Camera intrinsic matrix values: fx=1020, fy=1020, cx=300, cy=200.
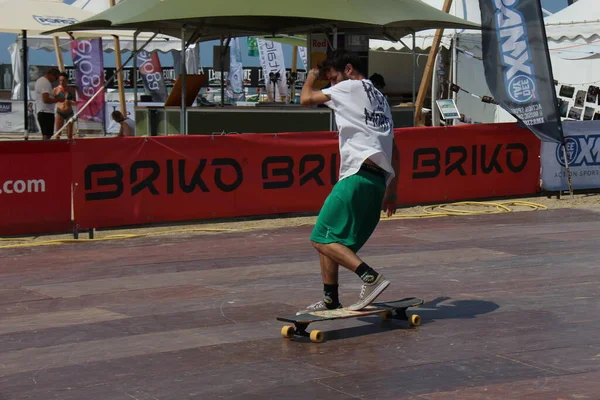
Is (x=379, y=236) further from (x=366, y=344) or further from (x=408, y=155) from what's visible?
(x=366, y=344)

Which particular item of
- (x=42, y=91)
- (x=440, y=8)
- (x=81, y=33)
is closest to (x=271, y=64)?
(x=440, y=8)

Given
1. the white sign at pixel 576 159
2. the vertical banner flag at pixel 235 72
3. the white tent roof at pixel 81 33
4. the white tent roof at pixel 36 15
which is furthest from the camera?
the vertical banner flag at pixel 235 72

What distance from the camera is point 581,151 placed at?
17.2 meters

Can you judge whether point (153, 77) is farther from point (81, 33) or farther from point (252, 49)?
point (252, 49)

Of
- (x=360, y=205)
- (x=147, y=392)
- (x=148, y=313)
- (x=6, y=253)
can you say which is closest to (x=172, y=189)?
(x=6, y=253)

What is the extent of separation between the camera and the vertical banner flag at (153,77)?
3078cm

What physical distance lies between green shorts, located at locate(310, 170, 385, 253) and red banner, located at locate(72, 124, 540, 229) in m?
6.22

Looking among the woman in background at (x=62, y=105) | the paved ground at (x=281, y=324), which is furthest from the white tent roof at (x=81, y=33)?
the paved ground at (x=281, y=324)

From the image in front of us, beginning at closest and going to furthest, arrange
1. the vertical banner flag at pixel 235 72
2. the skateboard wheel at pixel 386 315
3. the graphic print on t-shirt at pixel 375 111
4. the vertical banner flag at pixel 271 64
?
the graphic print on t-shirt at pixel 375 111
the skateboard wheel at pixel 386 315
the vertical banner flag at pixel 271 64
the vertical banner flag at pixel 235 72

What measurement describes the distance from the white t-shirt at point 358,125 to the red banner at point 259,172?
6.16 m

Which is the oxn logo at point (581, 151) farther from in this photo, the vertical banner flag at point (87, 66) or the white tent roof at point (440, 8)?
the vertical banner flag at point (87, 66)

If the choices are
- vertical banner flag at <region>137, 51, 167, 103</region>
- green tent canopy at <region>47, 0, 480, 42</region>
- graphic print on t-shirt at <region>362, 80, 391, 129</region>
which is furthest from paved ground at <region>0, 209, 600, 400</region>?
vertical banner flag at <region>137, 51, 167, 103</region>

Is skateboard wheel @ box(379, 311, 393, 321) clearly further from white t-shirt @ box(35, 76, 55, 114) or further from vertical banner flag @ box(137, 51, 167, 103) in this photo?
vertical banner flag @ box(137, 51, 167, 103)

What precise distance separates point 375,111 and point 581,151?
10.7 m
